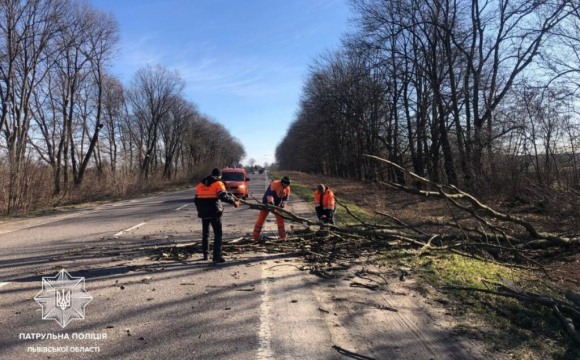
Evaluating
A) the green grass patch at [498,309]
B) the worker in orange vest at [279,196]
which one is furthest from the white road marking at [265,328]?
the worker in orange vest at [279,196]

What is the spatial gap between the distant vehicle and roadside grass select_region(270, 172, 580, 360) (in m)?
15.4

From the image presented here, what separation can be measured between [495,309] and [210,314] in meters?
3.46

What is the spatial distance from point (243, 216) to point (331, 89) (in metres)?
22.0

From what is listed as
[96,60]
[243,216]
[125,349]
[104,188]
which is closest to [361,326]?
[125,349]

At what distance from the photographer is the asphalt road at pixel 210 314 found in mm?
3672

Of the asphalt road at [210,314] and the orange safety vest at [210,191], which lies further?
the orange safety vest at [210,191]

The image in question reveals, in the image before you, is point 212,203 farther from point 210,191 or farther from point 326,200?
point 326,200

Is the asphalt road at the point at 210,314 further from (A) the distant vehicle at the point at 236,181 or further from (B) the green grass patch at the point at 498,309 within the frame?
(A) the distant vehicle at the point at 236,181

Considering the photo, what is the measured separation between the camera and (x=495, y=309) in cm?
470

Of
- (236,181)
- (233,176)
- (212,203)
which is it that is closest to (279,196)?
(212,203)

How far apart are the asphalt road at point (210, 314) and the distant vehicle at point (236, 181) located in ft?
46.4

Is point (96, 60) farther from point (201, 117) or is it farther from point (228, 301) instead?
point (201, 117)

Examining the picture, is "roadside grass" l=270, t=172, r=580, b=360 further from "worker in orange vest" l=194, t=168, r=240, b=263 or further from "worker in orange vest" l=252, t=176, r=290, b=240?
"worker in orange vest" l=194, t=168, r=240, b=263

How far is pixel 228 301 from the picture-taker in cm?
502
